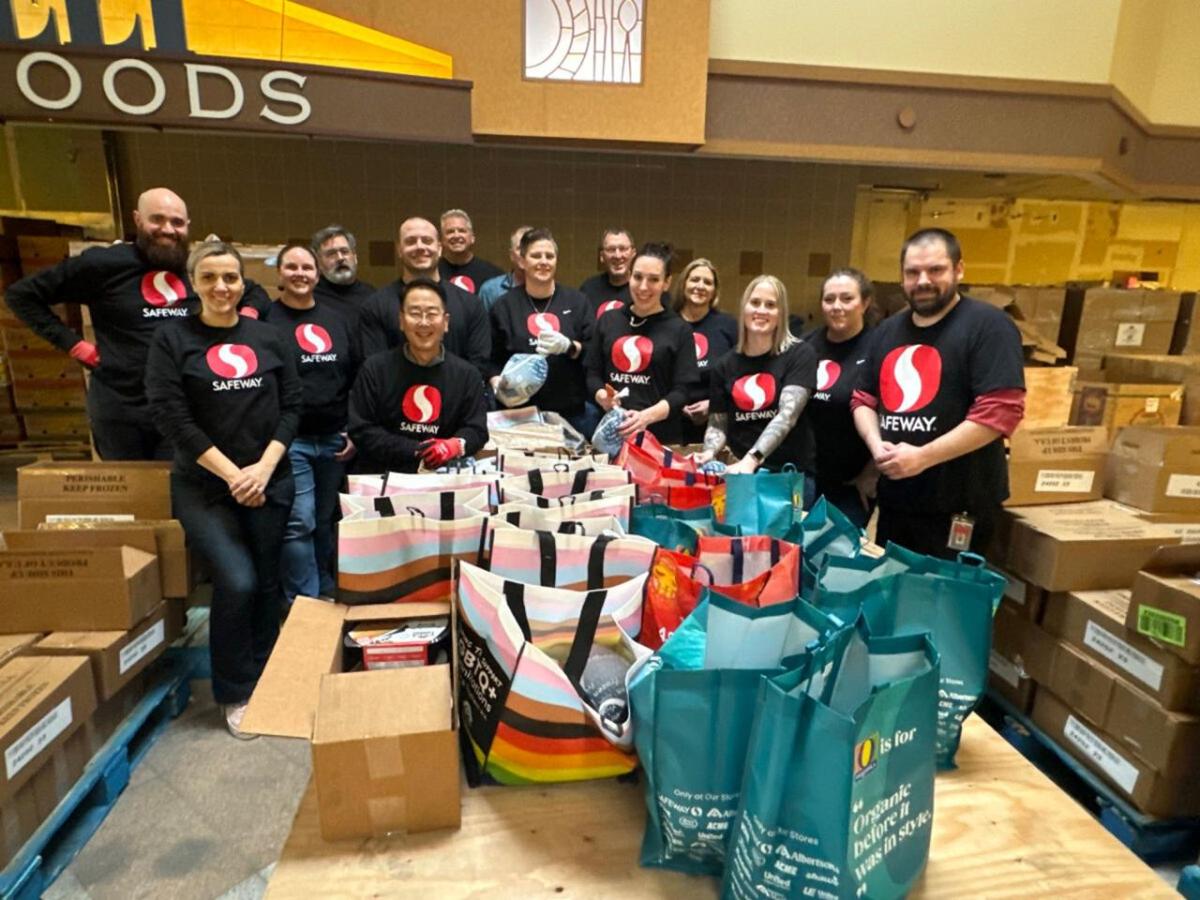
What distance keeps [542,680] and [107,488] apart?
2166mm

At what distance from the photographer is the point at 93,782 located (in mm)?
1893

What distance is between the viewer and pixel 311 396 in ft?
9.00

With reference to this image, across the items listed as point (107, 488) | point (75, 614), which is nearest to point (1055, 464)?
point (75, 614)

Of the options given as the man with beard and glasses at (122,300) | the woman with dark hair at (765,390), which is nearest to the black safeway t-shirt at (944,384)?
the woman with dark hair at (765,390)

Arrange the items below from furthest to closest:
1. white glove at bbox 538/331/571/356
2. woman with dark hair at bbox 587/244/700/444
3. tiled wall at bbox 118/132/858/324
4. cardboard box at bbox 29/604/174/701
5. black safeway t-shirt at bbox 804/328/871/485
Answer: tiled wall at bbox 118/132/858/324
white glove at bbox 538/331/571/356
woman with dark hair at bbox 587/244/700/444
black safeway t-shirt at bbox 804/328/871/485
cardboard box at bbox 29/604/174/701

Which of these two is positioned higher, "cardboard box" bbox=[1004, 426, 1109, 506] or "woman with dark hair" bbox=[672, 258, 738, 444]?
"woman with dark hair" bbox=[672, 258, 738, 444]

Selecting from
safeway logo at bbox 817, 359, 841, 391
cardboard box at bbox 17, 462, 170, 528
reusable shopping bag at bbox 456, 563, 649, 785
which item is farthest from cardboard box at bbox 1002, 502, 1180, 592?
cardboard box at bbox 17, 462, 170, 528

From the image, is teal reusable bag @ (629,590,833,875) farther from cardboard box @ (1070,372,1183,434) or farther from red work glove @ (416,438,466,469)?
cardboard box @ (1070,372,1183,434)

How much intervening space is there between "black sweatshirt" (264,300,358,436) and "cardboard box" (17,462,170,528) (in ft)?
1.76

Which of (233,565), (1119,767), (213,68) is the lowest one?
(1119,767)

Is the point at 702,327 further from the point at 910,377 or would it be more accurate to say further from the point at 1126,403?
the point at 1126,403

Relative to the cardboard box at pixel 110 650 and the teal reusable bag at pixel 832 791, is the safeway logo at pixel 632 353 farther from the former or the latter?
the teal reusable bag at pixel 832 791

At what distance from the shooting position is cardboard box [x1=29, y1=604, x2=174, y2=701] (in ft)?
6.41

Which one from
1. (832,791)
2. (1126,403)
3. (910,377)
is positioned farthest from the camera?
(1126,403)
